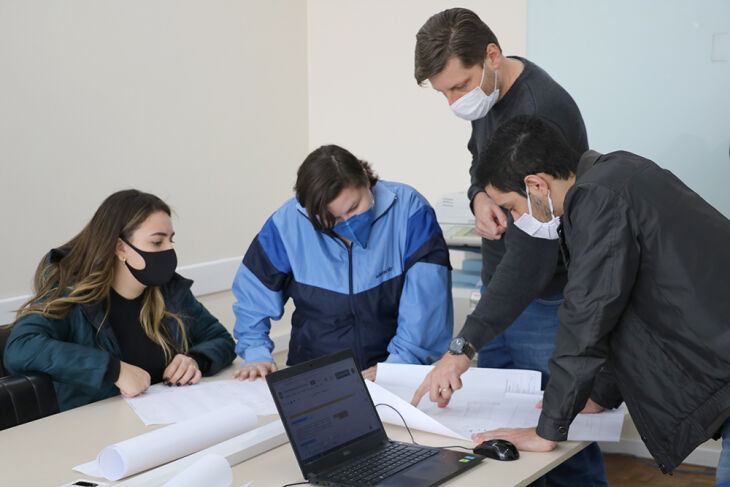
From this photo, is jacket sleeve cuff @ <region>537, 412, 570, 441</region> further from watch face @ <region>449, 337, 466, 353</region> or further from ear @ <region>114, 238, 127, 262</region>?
ear @ <region>114, 238, 127, 262</region>

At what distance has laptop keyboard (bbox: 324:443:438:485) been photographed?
4.49 ft

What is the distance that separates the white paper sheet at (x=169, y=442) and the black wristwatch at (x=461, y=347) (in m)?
0.48

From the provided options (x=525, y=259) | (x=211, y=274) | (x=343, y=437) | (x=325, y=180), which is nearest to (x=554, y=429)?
(x=343, y=437)

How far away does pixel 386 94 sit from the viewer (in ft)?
13.1

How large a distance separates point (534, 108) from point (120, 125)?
2048 mm

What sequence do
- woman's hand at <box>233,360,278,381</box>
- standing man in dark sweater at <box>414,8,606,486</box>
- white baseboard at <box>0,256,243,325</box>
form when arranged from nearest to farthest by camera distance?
standing man in dark sweater at <box>414,8,606,486</box> < woman's hand at <box>233,360,278,381</box> < white baseboard at <box>0,256,243,325</box>

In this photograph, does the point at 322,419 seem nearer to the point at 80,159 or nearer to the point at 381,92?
the point at 80,159

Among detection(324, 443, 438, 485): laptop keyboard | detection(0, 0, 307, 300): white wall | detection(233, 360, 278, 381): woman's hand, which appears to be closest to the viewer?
detection(324, 443, 438, 485): laptop keyboard

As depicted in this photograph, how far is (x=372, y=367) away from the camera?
78.5 inches

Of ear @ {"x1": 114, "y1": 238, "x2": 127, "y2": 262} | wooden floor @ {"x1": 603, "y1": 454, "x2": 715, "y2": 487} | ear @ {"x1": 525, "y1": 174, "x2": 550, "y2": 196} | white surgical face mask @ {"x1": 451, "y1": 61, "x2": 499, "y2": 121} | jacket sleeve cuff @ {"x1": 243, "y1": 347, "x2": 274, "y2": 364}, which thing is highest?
white surgical face mask @ {"x1": 451, "y1": 61, "x2": 499, "y2": 121}

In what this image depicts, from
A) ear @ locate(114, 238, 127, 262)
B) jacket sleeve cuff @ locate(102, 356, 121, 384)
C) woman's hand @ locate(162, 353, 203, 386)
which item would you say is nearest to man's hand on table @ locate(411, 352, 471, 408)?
woman's hand @ locate(162, 353, 203, 386)

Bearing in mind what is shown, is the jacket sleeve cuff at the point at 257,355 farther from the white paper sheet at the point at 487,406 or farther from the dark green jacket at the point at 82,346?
the white paper sheet at the point at 487,406

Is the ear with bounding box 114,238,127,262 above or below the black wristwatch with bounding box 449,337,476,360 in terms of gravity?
above

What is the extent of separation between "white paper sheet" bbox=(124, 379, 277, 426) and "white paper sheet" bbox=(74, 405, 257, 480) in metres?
0.13
